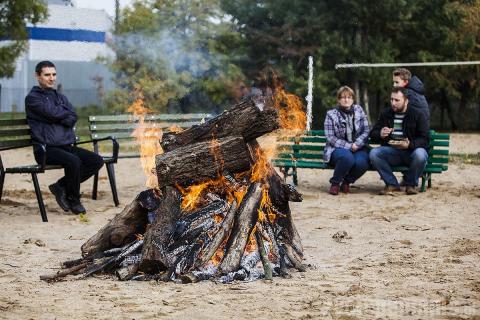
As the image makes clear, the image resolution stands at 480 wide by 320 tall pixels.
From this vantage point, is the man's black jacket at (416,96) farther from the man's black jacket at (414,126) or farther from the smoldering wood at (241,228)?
the smoldering wood at (241,228)

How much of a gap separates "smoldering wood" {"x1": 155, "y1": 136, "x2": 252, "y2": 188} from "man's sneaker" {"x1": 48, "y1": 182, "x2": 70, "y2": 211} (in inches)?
121

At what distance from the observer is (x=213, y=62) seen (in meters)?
26.7

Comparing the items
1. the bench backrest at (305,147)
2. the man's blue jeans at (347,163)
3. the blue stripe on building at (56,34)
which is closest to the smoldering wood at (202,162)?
the man's blue jeans at (347,163)

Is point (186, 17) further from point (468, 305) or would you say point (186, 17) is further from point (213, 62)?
point (468, 305)

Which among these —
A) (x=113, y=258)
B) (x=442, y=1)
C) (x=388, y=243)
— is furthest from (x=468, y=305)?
(x=442, y=1)

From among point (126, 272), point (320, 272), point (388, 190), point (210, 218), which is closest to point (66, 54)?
point (388, 190)

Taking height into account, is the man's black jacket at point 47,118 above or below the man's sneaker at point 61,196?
above

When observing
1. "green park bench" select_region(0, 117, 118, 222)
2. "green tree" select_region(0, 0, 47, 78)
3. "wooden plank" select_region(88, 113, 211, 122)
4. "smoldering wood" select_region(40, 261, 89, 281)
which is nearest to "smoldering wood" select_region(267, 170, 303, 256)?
"smoldering wood" select_region(40, 261, 89, 281)

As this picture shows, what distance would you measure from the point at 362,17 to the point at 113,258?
2028 cm

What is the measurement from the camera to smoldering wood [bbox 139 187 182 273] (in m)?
6.36

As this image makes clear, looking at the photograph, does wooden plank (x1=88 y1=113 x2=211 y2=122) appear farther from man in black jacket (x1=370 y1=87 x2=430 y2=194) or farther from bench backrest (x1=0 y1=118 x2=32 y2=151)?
man in black jacket (x1=370 y1=87 x2=430 y2=194)

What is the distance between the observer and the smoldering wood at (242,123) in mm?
7027

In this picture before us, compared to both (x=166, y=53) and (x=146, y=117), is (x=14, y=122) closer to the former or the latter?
(x=146, y=117)

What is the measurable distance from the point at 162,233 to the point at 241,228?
66 cm
